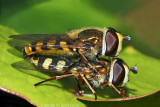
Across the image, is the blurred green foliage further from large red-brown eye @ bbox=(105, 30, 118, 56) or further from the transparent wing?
large red-brown eye @ bbox=(105, 30, 118, 56)

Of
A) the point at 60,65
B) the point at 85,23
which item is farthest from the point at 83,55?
the point at 85,23

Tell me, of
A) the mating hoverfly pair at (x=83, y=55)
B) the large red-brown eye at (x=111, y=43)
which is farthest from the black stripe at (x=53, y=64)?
the large red-brown eye at (x=111, y=43)

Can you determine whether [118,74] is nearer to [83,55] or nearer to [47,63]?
[83,55]

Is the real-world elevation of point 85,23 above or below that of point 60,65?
above

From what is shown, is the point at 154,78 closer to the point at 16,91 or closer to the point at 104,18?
the point at 104,18

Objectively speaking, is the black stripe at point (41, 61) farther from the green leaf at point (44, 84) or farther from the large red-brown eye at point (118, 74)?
the large red-brown eye at point (118, 74)

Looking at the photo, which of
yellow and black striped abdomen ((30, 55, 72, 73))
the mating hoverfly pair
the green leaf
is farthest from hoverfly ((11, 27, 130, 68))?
the green leaf
